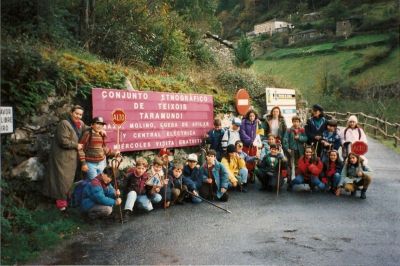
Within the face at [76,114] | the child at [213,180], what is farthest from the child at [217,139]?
the face at [76,114]

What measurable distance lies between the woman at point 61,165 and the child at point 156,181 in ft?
4.51

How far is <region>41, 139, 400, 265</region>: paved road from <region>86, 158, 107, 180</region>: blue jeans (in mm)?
1123

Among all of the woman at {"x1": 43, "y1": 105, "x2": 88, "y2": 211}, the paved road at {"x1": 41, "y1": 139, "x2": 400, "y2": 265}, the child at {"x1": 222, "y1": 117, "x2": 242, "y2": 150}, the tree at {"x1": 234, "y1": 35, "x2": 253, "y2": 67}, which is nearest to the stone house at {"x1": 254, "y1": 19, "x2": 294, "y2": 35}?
the tree at {"x1": 234, "y1": 35, "x2": 253, "y2": 67}

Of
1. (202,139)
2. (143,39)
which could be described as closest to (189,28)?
(143,39)

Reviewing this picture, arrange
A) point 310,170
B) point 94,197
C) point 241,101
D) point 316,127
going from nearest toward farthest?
point 94,197 → point 310,170 → point 316,127 → point 241,101

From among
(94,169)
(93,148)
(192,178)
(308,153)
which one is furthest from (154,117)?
(308,153)

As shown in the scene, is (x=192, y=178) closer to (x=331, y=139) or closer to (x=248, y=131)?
(x=248, y=131)

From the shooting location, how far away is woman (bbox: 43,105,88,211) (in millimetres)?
7180

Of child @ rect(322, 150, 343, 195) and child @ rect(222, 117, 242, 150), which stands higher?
child @ rect(222, 117, 242, 150)

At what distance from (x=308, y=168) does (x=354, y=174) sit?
98cm

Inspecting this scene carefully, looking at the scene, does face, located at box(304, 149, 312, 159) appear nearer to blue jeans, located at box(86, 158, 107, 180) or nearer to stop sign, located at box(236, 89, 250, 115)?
stop sign, located at box(236, 89, 250, 115)

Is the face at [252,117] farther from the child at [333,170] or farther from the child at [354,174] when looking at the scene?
the child at [354,174]

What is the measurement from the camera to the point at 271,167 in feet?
31.9

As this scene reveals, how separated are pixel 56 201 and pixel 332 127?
21.2 feet
